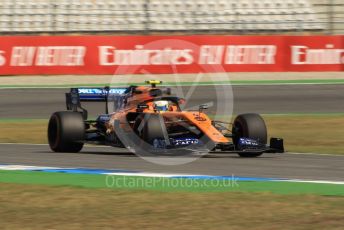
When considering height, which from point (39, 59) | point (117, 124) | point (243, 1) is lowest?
point (117, 124)

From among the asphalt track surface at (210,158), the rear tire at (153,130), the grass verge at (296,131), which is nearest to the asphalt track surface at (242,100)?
the asphalt track surface at (210,158)

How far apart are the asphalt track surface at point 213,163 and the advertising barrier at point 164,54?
1590cm

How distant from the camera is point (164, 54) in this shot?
105 feet

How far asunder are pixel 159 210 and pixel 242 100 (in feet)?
60.1

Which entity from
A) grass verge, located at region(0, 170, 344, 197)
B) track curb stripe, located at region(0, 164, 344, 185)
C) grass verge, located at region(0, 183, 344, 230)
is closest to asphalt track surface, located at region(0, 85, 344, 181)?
track curb stripe, located at region(0, 164, 344, 185)

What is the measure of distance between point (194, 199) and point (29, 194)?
201 centimetres

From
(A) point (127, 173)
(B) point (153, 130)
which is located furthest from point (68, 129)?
(A) point (127, 173)

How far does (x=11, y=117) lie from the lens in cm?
2298

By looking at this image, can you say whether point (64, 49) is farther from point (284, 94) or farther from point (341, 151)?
point (341, 151)

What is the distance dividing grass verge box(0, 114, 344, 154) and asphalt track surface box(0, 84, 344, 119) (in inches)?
60.2

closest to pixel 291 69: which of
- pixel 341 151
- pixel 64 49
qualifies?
pixel 64 49

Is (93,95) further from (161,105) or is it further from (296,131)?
(296,131)

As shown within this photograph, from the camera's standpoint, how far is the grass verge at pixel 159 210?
7812mm

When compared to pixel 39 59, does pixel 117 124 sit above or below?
below
